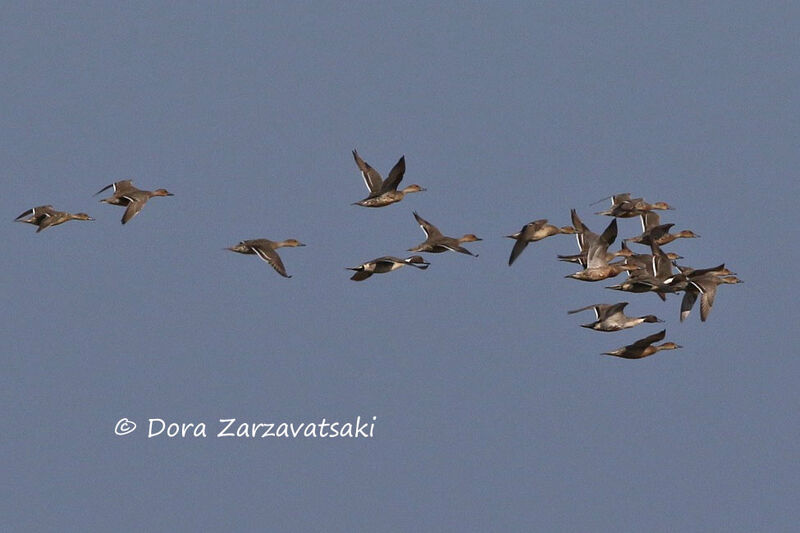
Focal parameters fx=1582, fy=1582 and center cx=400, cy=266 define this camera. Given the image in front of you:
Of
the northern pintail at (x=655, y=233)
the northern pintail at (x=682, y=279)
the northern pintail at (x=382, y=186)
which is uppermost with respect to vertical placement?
the northern pintail at (x=382, y=186)

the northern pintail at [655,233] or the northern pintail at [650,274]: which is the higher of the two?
the northern pintail at [655,233]

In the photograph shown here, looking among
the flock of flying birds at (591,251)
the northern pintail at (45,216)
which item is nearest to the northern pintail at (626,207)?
the flock of flying birds at (591,251)

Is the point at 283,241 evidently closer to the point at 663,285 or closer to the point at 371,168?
the point at 371,168

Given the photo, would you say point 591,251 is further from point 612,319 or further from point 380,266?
point 380,266

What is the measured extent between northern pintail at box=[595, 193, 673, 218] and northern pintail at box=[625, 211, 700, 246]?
464 millimetres

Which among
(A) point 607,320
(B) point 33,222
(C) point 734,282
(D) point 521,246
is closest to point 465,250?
(D) point 521,246

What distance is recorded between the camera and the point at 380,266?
4250 centimetres

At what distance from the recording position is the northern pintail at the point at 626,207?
1801 inches

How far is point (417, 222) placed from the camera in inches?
1758

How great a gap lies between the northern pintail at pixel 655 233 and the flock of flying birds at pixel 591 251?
0.04 meters

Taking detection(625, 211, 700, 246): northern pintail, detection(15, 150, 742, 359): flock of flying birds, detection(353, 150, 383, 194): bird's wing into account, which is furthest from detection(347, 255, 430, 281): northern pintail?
detection(625, 211, 700, 246): northern pintail

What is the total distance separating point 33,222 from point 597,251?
16103 millimetres

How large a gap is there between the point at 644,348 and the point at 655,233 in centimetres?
498

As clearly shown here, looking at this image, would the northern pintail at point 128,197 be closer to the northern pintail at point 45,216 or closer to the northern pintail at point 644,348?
the northern pintail at point 45,216
